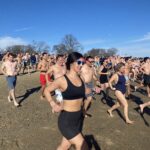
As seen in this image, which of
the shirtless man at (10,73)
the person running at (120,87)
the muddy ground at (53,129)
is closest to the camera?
the muddy ground at (53,129)

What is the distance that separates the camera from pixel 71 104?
197 inches

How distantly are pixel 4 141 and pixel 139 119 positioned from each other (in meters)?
4.63

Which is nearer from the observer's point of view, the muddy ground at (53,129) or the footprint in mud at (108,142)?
the muddy ground at (53,129)

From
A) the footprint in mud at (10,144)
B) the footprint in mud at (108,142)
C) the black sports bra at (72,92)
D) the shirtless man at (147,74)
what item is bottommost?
the footprint in mud at (108,142)

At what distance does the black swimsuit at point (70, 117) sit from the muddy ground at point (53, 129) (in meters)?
2.36

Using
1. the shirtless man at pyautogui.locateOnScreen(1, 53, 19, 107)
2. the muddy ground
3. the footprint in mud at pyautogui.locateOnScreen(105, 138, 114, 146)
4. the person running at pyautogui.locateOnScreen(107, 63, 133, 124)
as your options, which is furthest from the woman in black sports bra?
the shirtless man at pyautogui.locateOnScreen(1, 53, 19, 107)

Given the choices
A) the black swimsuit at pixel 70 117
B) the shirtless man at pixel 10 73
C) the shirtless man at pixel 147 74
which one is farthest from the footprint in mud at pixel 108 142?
the shirtless man at pixel 147 74

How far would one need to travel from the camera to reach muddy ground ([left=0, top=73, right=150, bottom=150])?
24.6 ft

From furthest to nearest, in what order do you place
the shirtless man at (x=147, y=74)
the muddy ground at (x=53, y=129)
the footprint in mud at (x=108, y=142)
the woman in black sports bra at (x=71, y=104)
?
the shirtless man at (x=147, y=74)
the footprint in mud at (x=108, y=142)
the muddy ground at (x=53, y=129)
the woman in black sports bra at (x=71, y=104)

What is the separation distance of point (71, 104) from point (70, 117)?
0.20m

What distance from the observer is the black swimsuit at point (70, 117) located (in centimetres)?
491

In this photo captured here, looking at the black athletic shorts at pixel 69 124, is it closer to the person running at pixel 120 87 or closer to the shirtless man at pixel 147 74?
the person running at pixel 120 87

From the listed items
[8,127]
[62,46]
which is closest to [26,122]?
[8,127]

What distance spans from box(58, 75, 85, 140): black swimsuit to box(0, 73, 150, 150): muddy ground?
236 centimetres
